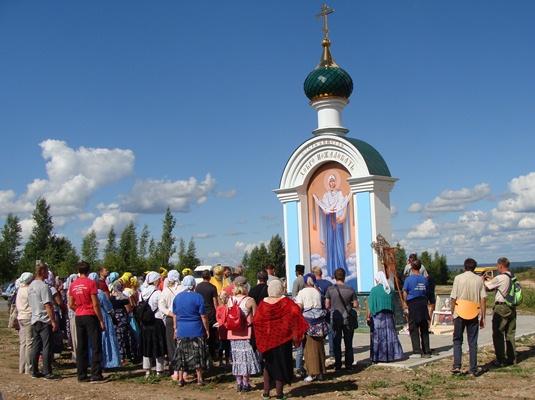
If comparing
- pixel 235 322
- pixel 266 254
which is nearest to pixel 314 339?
pixel 235 322

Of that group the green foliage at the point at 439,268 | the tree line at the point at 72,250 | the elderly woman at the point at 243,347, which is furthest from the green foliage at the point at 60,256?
the elderly woman at the point at 243,347

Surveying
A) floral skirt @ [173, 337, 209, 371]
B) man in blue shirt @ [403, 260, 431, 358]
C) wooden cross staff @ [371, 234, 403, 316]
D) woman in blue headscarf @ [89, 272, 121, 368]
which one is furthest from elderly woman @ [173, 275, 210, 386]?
wooden cross staff @ [371, 234, 403, 316]

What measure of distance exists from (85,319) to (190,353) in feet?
5.51

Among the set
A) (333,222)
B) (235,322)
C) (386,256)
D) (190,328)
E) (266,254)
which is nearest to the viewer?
(235,322)

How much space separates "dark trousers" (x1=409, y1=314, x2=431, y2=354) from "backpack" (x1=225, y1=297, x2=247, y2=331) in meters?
3.02

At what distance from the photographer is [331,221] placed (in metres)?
14.6

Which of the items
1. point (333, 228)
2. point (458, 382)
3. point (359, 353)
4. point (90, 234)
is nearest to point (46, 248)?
point (90, 234)

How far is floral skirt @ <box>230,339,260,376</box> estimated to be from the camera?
7.96 metres

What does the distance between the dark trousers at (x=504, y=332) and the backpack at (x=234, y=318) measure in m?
3.71

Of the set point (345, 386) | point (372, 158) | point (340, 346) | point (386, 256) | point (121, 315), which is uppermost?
point (372, 158)

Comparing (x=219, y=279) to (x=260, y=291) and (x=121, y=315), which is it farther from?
(x=121, y=315)

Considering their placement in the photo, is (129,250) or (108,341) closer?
(108,341)

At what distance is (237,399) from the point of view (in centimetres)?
Answer: 764

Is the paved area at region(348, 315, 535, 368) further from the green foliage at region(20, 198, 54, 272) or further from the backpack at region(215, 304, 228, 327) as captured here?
the green foliage at region(20, 198, 54, 272)
